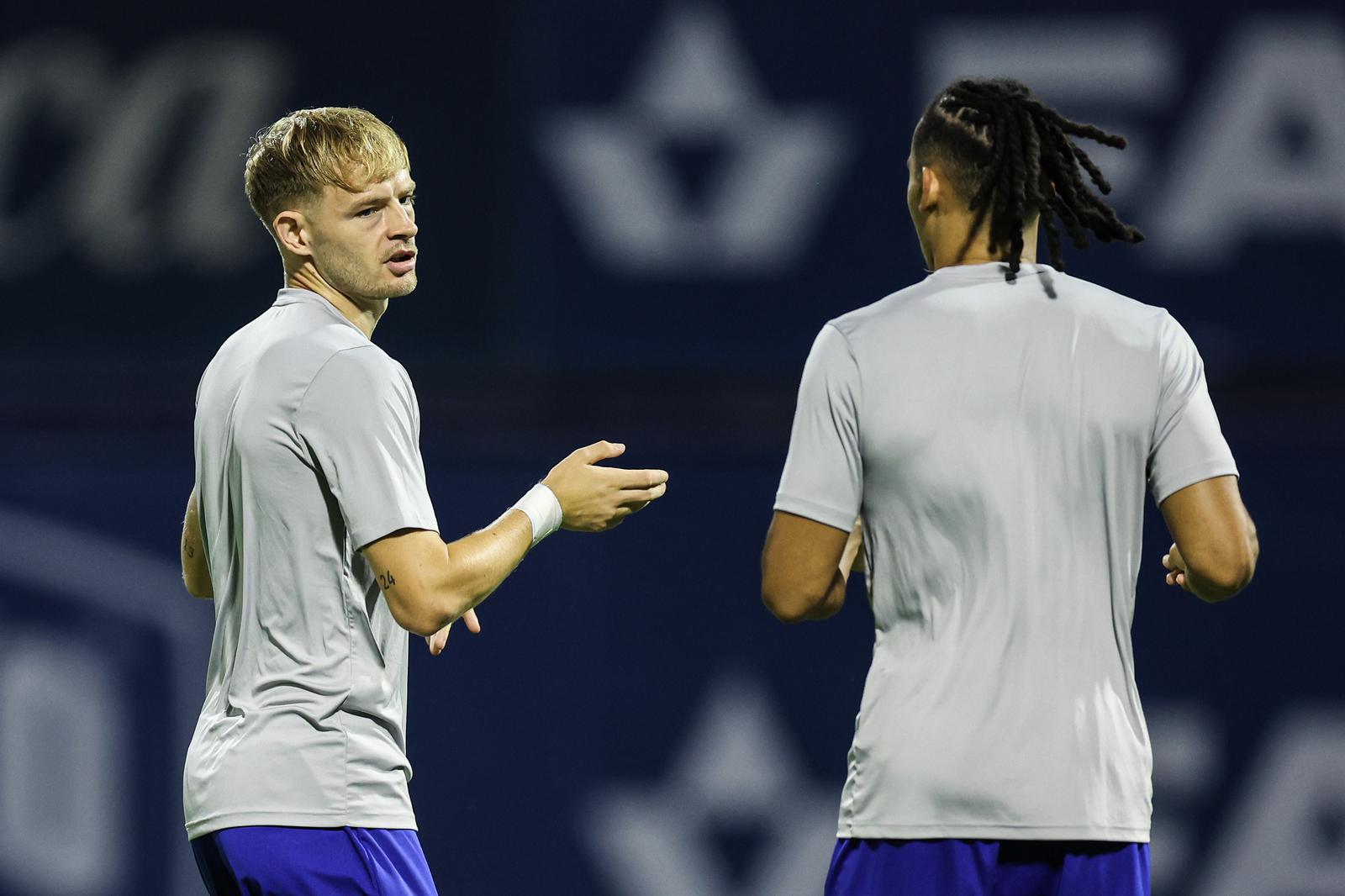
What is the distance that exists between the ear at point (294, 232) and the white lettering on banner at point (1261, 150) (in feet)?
11.1

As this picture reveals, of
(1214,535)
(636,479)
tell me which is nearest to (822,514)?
(636,479)

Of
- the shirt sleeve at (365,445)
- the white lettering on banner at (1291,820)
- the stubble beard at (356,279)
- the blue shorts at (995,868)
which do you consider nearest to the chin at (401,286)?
the stubble beard at (356,279)

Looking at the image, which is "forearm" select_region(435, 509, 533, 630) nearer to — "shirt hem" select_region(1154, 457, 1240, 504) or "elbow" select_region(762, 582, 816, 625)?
"elbow" select_region(762, 582, 816, 625)

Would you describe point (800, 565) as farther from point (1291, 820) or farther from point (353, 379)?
point (1291, 820)

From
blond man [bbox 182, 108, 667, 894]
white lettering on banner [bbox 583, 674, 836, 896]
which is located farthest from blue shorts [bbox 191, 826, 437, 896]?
white lettering on banner [bbox 583, 674, 836, 896]

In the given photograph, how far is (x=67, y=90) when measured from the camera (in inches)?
237

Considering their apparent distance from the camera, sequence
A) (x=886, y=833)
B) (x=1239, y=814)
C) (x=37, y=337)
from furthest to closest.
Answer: (x=37, y=337)
(x=1239, y=814)
(x=886, y=833)

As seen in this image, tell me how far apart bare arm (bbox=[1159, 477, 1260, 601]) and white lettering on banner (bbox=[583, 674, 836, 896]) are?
9.86 ft

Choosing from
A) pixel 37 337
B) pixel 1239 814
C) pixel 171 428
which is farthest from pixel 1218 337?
pixel 37 337

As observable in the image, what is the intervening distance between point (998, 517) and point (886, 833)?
432mm

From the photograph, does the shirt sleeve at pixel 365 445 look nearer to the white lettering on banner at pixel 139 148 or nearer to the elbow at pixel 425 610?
the elbow at pixel 425 610

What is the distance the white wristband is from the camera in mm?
2947

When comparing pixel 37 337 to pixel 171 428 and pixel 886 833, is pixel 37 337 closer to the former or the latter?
pixel 171 428

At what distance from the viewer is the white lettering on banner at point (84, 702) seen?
567 cm
